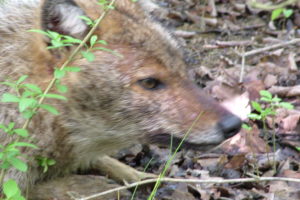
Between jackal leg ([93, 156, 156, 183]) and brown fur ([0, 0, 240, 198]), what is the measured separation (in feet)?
2.01

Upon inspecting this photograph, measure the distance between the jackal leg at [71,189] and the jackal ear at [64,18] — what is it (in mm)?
1439

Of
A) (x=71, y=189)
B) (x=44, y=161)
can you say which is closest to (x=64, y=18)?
(x=44, y=161)

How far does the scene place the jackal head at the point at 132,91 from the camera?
14.9 ft

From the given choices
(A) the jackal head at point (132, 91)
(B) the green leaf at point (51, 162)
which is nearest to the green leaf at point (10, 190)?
(B) the green leaf at point (51, 162)

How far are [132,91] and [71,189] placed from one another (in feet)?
3.91

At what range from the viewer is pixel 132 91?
4582 millimetres

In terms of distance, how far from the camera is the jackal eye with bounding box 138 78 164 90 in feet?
15.0

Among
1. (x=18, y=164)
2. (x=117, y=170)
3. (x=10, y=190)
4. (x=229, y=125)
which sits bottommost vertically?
(x=117, y=170)

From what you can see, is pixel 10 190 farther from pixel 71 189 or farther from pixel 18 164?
pixel 71 189

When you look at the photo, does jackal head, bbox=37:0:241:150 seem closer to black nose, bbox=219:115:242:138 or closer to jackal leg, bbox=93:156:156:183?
black nose, bbox=219:115:242:138

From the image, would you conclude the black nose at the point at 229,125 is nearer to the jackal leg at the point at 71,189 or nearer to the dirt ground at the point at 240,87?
the dirt ground at the point at 240,87

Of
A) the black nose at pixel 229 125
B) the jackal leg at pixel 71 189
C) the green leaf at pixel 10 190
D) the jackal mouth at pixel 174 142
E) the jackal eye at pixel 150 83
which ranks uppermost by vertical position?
the black nose at pixel 229 125

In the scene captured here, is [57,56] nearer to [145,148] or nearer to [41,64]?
[41,64]

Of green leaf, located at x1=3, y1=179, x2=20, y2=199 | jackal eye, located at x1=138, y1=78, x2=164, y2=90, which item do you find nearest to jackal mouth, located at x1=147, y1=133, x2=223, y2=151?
jackal eye, located at x1=138, y1=78, x2=164, y2=90
